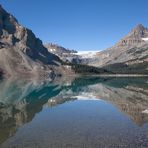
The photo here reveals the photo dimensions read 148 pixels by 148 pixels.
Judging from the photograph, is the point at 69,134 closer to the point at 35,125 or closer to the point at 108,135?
the point at 108,135

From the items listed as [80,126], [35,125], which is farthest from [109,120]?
[35,125]

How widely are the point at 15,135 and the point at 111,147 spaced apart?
11.1 meters

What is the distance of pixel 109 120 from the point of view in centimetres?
4634

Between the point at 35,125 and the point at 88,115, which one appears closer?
the point at 35,125

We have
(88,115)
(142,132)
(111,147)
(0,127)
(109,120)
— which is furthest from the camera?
(88,115)

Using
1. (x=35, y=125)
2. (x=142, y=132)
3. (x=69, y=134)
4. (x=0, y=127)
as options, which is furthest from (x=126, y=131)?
(x=0, y=127)

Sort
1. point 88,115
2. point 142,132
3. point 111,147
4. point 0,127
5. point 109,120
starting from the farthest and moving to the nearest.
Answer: point 88,115, point 109,120, point 0,127, point 142,132, point 111,147

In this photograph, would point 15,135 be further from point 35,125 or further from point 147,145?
point 147,145

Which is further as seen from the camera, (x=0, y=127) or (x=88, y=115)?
(x=88, y=115)

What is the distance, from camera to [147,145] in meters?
29.8

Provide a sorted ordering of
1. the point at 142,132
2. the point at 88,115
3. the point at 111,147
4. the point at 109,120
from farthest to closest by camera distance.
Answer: the point at 88,115
the point at 109,120
the point at 142,132
the point at 111,147

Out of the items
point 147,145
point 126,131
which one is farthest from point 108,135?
point 147,145

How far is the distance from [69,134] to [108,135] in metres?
4.08

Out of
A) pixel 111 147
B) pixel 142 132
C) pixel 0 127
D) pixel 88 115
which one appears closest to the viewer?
pixel 111 147
